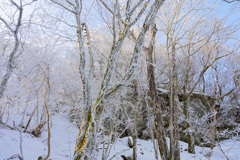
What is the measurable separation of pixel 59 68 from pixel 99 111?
293 inches

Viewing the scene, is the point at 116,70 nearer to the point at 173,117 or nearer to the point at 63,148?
the point at 173,117

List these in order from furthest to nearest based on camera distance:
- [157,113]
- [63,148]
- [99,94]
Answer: [63,148], [157,113], [99,94]

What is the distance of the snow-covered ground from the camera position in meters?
4.09

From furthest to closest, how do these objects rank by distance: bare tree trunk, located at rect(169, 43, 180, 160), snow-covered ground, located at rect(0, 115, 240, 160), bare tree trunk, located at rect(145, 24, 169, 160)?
snow-covered ground, located at rect(0, 115, 240, 160) → bare tree trunk, located at rect(145, 24, 169, 160) → bare tree trunk, located at rect(169, 43, 180, 160)

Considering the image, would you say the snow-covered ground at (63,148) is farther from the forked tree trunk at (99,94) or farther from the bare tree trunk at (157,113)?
the bare tree trunk at (157,113)

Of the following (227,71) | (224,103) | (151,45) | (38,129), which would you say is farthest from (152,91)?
(224,103)

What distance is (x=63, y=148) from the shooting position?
6.29 m

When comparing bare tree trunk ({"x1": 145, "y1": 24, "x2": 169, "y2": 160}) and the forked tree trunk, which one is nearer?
the forked tree trunk

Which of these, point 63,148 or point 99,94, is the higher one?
point 99,94

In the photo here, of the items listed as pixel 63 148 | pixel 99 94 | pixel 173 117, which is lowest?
pixel 63 148

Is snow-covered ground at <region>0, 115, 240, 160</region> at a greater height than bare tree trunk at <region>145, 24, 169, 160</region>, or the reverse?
bare tree trunk at <region>145, 24, 169, 160</region>

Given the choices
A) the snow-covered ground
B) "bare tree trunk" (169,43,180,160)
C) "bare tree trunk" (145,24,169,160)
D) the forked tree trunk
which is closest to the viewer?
the forked tree trunk

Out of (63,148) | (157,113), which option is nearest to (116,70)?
(157,113)

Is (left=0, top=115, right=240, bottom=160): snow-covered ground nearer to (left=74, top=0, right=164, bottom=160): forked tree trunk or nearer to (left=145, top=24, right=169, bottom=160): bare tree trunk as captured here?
(left=74, top=0, right=164, bottom=160): forked tree trunk
